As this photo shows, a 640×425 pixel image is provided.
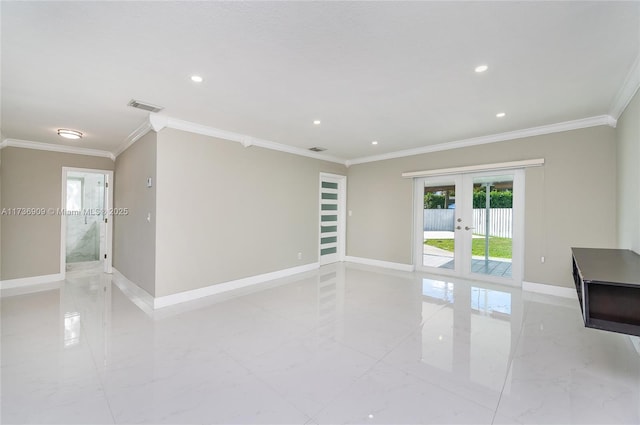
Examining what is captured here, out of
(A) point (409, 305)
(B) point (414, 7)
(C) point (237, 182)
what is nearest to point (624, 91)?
(B) point (414, 7)

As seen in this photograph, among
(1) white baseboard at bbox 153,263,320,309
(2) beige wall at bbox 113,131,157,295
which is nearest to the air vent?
(2) beige wall at bbox 113,131,157,295

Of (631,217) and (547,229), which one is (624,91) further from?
(547,229)

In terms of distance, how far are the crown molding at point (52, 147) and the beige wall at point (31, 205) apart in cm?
6

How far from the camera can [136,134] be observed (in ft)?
13.7

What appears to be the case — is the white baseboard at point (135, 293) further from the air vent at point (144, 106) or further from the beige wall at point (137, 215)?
the air vent at point (144, 106)

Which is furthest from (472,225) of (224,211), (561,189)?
(224,211)

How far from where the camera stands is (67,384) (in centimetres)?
201

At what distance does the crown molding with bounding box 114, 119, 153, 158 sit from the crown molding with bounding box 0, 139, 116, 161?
675 mm

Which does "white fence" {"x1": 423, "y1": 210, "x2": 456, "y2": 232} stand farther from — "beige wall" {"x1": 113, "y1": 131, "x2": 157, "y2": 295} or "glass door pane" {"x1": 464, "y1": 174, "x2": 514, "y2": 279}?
"beige wall" {"x1": 113, "y1": 131, "x2": 157, "y2": 295}

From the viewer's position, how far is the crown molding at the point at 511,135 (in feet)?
12.1

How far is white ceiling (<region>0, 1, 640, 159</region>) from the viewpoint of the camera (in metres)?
1.73

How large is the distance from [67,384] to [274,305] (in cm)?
208

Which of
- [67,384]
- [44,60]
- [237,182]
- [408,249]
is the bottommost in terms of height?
[67,384]

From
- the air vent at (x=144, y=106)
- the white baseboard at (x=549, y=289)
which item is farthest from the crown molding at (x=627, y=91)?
the air vent at (x=144, y=106)
